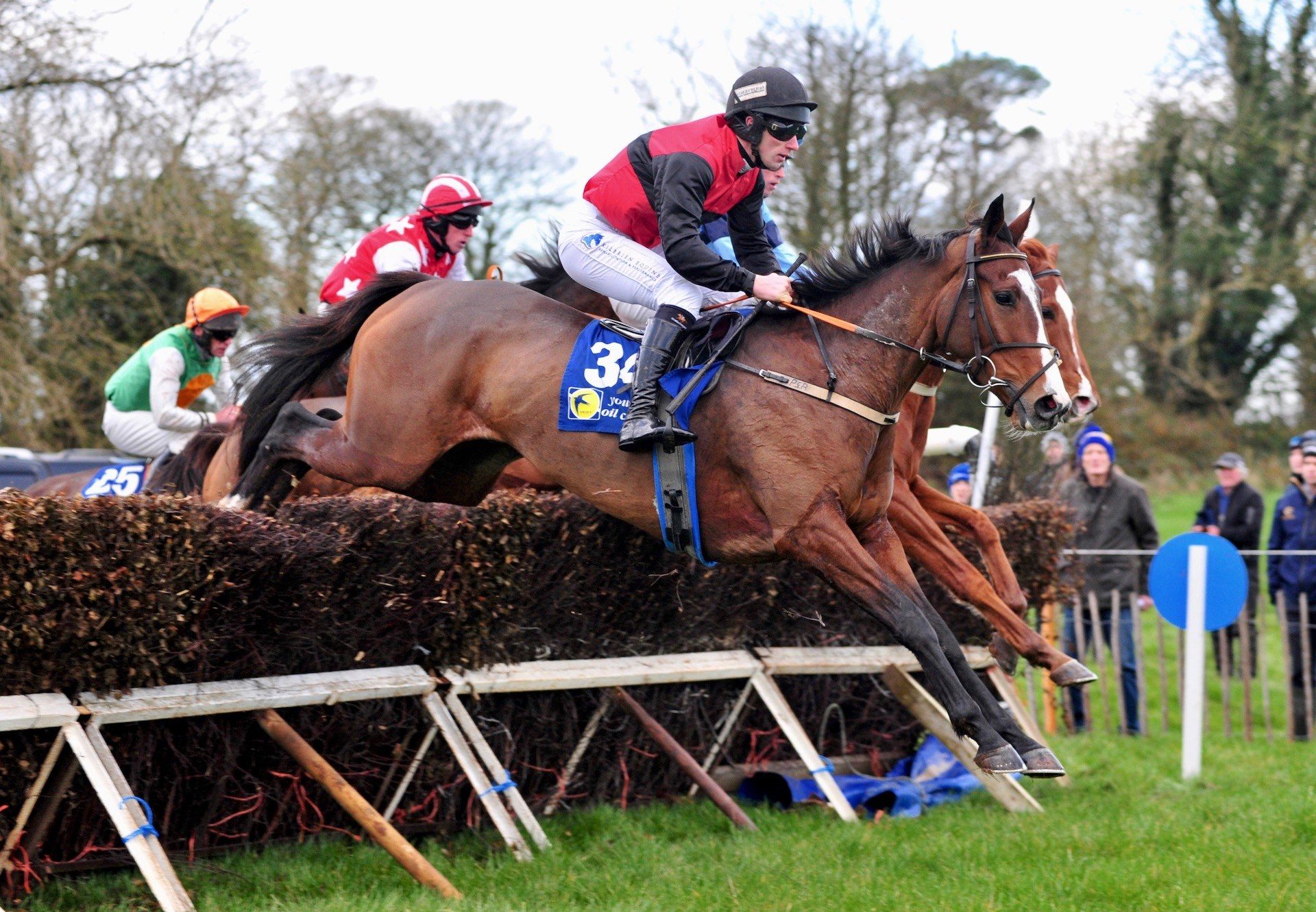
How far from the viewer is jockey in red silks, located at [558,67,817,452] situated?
4.56 meters

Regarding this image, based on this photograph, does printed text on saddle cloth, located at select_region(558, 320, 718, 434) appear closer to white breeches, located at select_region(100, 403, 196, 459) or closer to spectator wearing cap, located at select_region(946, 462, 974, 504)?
white breeches, located at select_region(100, 403, 196, 459)

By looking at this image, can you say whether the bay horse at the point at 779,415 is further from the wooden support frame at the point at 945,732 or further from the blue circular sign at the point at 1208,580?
the blue circular sign at the point at 1208,580

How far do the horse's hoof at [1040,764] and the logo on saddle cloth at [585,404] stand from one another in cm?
188

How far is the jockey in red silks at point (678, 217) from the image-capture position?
15.0 feet

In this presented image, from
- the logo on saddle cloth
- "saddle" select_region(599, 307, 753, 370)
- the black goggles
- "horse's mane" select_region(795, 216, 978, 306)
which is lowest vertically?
the logo on saddle cloth

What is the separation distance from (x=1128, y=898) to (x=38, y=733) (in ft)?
11.9

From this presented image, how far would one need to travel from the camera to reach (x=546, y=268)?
5.93m

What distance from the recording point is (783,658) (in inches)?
233

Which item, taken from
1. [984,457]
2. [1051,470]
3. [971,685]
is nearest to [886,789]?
[971,685]

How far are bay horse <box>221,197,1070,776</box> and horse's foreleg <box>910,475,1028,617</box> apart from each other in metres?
1.26

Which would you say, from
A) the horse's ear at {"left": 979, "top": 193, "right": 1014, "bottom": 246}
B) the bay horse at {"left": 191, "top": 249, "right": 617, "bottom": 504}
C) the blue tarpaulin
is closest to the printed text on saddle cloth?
the bay horse at {"left": 191, "top": 249, "right": 617, "bottom": 504}

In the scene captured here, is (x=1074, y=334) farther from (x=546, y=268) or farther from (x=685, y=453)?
(x=546, y=268)

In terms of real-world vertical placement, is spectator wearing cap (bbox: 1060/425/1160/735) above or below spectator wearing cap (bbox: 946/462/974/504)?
below

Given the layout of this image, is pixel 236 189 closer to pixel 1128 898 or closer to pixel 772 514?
pixel 772 514
